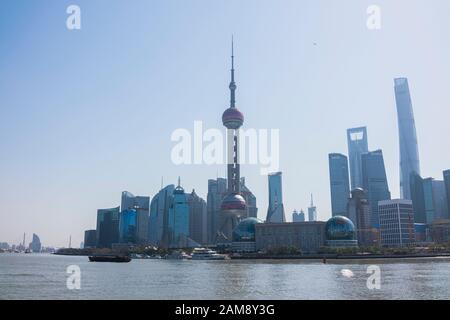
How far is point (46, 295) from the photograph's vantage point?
4781cm

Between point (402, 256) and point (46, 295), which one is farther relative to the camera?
point (402, 256)

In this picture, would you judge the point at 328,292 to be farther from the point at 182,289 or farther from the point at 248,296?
the point at 182,289
